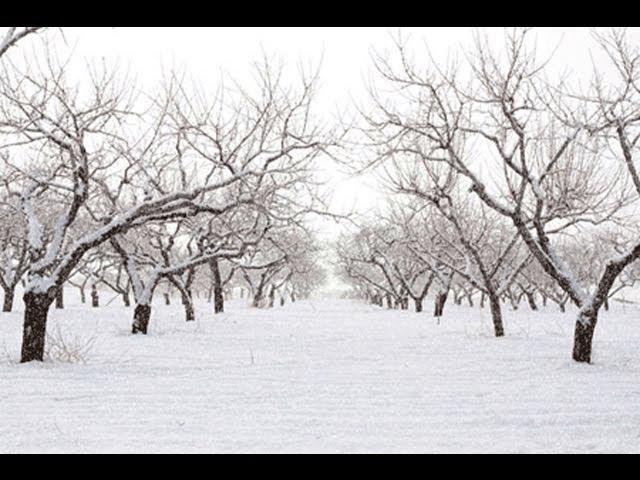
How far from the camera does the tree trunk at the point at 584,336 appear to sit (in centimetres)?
723

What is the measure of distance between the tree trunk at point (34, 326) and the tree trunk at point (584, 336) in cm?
646

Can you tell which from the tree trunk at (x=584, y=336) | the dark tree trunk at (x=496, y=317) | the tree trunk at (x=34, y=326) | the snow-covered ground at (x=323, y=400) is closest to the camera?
the snow-covered ground at (x=323, y=400)

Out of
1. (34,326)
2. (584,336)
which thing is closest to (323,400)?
(584,336)

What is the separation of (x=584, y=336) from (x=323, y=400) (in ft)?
12.2

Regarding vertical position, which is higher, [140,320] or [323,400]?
[140,320]

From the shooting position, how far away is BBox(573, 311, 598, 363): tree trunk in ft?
23.7

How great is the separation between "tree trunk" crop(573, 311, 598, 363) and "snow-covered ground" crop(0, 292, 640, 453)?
0.84 feet

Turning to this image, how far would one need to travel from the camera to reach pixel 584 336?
7.23m

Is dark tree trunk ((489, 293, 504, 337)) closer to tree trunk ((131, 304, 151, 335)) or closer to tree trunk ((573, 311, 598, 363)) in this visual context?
tree trunk ((573, 311, 598, 363))

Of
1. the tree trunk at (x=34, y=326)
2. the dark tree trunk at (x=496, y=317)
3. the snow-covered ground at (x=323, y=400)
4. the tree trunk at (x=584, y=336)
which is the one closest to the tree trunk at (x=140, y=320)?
the snow-covered ground at (x=323, y=400)

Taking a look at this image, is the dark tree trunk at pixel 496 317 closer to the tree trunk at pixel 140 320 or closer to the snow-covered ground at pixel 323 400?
the snow-covered ground at pixel 323 400

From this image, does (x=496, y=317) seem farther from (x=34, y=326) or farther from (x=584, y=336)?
(x=34, y=326)
